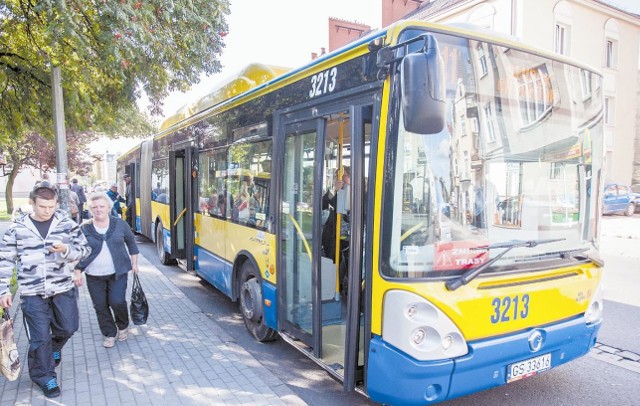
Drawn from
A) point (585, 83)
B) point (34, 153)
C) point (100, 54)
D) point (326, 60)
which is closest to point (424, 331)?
point (326, 60)

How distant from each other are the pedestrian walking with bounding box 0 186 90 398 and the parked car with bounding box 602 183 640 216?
23.0 meters

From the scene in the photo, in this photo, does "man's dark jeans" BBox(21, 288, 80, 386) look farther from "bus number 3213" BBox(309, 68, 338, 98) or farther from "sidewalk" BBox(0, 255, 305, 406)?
"bus number 3213" BBox(309, 68, 338, 98)

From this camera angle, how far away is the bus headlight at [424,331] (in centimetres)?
290

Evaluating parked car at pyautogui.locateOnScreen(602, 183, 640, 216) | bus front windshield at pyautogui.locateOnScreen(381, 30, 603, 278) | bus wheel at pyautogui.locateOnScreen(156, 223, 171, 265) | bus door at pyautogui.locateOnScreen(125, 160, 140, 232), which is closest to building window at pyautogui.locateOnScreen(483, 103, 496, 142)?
bus front windshield at pyautogui.locateOnScreen(381, 30, 603, 278)

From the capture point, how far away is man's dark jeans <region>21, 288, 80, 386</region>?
12.4 ft

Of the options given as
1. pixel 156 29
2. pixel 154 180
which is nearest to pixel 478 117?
pixel 156 29

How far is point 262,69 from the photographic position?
5.62m

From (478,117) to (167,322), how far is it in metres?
4.60

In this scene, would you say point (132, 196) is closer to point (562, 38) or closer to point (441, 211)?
point (441, 211)

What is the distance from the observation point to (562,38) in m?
20.7

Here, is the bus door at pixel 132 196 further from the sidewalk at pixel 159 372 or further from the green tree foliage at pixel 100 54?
the sidewalk at pixel 159 372

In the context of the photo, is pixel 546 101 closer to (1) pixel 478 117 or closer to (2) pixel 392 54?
(1) pixel 478 117

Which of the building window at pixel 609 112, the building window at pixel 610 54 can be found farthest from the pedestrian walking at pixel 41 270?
the building window at pixel 610 54

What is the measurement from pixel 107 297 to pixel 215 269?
1.81 m
